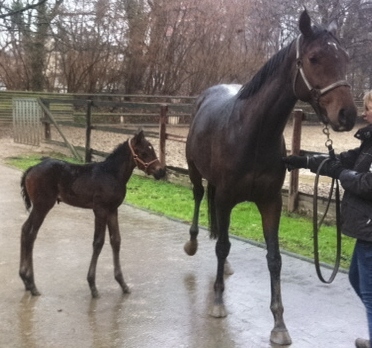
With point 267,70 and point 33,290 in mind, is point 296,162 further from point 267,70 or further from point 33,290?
point 33,290

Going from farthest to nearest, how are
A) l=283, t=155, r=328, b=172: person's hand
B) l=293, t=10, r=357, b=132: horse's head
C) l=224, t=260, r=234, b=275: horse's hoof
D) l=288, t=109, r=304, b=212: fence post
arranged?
l=288, t=109, r=304, b=212: fence post < l=224, t=260, r=234, b=275: horse's hoof < l=283, t=155, r=328, b=172: person's hand < l=293, t=10, r=357, b=132: horse's head

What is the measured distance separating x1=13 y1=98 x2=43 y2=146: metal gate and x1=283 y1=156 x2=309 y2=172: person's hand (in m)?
11.2

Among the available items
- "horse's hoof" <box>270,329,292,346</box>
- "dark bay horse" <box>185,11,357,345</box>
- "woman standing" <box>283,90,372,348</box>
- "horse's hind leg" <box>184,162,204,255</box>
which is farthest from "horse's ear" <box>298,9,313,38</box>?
"horse's hind leg" <box>184,162,204,255</box>

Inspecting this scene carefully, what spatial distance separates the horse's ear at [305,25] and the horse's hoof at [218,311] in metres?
2.12

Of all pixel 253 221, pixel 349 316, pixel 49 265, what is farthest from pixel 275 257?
pixel 253 221

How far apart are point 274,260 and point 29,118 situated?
1164 centimetres

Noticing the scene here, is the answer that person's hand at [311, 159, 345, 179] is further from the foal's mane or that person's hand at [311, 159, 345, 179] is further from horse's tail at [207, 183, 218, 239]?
horse's tail at [207, 183, 218, 239]

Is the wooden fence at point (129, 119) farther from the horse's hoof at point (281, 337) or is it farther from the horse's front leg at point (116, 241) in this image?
the horse's hoof at point (281, 337)

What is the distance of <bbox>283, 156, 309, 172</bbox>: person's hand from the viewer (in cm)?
374

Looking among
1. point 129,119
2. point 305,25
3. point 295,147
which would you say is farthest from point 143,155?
point 129,119

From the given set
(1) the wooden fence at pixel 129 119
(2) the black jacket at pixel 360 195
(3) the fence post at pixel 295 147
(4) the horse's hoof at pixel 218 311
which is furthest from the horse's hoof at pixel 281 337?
(3) the fence post at pixel 295 147

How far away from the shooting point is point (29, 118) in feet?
47.2

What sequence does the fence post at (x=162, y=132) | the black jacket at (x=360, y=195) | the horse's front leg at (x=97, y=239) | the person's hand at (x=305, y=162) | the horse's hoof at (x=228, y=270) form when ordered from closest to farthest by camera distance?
the black jacket at (x=360, y=195)
the person's hand at (x=305, y=162)
the horse's front leg at (x=97, y=239)
the horse's hoof at (x=228, y=270)
the fence post at (x=162, y=132)

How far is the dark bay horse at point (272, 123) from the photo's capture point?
3285mm
